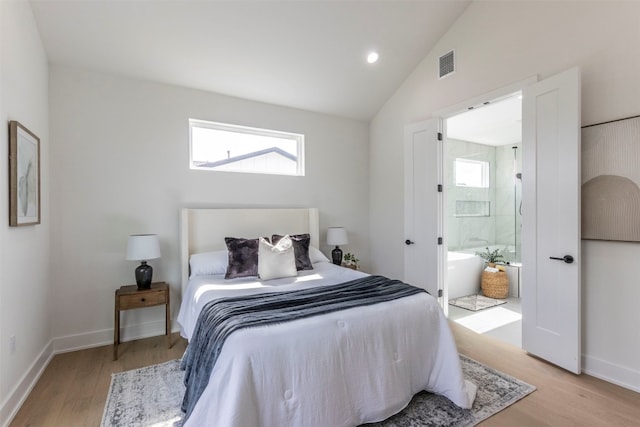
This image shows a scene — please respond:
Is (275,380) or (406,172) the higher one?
(406,172)

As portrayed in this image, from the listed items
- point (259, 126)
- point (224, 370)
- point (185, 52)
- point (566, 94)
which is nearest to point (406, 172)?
point (566, 94)

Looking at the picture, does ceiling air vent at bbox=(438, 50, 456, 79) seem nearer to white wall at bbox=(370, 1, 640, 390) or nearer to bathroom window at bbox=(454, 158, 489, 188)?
white wall at bbox=(370, 1, 640, 390)

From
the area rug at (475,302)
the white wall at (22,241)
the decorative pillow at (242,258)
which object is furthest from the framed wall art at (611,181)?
the white wall at (22,241)

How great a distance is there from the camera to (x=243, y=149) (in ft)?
12.3

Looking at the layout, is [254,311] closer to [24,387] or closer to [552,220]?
[24,387]

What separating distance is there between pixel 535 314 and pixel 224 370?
2.61m

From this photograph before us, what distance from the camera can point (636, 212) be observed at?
2117mm

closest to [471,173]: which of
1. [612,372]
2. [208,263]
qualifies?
[612,372]

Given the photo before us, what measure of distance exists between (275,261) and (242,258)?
36 cm

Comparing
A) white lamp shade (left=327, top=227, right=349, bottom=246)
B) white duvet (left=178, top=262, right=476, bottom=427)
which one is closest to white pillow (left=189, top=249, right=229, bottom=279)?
white duvet (left=178, top=262, right=476, bottom=427)

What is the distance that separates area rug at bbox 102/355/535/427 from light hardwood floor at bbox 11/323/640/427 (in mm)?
73

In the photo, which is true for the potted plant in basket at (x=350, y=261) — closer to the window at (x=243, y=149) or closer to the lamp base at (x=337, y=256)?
the lamp base at (x=337, y=256)

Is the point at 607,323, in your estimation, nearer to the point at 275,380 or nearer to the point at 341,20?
the point at 275,380

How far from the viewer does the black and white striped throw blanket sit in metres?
1.62
